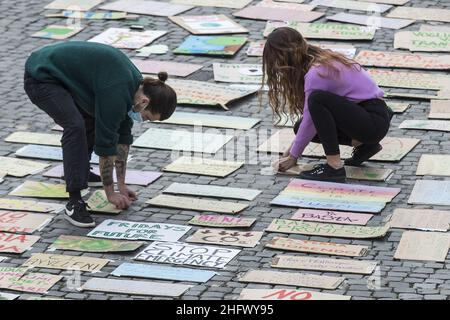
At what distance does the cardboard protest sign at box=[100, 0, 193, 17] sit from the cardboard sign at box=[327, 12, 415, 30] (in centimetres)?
132

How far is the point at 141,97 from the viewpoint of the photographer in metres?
7.07

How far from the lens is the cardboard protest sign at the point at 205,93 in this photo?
358 inches

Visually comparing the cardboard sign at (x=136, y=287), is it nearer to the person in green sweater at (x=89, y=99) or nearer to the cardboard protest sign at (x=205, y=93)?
the person in green sweater at (x=89, y=99)

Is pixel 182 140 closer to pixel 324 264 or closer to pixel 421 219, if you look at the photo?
pixel 421 219

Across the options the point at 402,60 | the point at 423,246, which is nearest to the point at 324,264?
the point at 423,246

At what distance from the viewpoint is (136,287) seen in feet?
21.2

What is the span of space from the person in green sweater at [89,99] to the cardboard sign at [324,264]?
1.04m

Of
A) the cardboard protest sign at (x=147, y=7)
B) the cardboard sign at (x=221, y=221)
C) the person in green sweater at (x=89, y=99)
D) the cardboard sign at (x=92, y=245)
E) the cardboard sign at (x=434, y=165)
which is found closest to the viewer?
the cardboard sign at (x=92, y=245)

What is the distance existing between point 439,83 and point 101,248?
3.37m

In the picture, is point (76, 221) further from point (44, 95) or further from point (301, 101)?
point (301, 101)

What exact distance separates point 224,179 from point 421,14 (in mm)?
3541

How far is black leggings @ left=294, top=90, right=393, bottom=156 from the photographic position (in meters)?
7.71

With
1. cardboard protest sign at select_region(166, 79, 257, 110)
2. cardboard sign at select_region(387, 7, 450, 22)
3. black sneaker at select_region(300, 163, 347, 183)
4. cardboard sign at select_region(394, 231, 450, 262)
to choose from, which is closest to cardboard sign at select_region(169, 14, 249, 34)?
cardboard protest sign at select_region(166, 79, 257, 110)

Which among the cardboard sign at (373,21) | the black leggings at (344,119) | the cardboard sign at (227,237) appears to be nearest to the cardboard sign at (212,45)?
the cardboard sign at (373,21)
